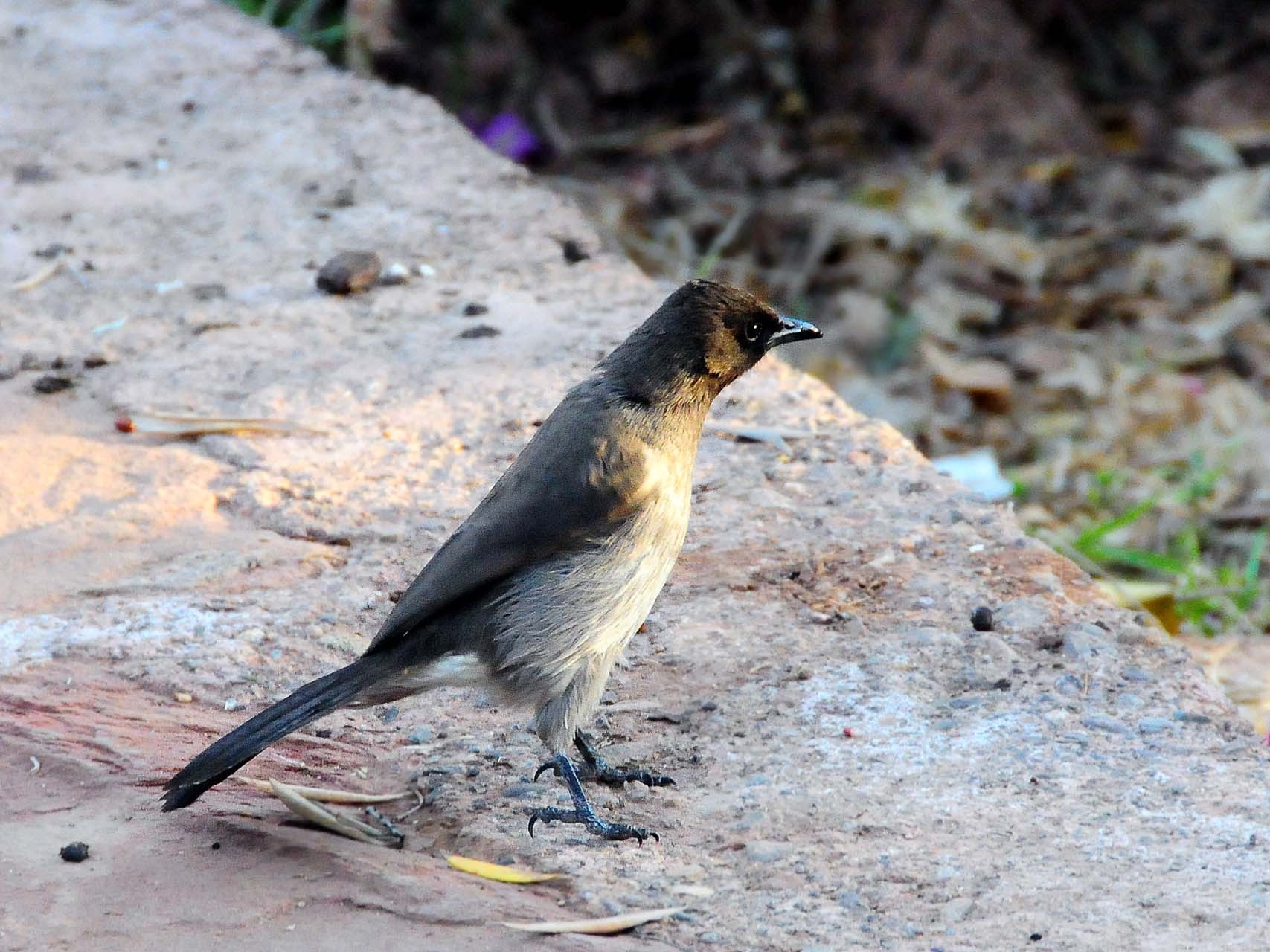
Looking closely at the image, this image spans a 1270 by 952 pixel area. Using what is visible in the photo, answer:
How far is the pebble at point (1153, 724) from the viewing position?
371 cm

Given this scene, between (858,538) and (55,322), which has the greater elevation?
(858,538)

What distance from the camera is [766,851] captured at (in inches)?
130

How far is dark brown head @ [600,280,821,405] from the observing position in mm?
4027

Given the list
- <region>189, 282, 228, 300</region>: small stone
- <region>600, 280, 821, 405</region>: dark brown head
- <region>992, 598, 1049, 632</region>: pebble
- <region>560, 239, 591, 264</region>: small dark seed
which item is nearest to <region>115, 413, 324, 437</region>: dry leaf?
<region>189, 282, 228, 300</region>: small stone

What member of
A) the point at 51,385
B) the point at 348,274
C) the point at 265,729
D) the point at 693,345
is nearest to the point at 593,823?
the point at 265,729

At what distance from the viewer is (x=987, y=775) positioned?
3562 millimetres

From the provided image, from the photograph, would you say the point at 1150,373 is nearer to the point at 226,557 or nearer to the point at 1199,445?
the point at 1199,445

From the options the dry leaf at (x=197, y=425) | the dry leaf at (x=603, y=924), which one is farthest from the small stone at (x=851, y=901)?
the dry leaf at (x=197, y=425)

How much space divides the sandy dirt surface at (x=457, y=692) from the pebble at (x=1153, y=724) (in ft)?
0.04

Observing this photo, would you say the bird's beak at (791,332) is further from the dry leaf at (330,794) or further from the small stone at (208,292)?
the small stone at (208,292)

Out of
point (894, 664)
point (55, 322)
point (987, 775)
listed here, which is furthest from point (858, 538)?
point (55, 322)

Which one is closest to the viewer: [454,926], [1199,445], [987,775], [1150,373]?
[454,926]

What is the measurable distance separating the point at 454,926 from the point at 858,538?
1.83m

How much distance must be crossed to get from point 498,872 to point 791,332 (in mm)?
1628
